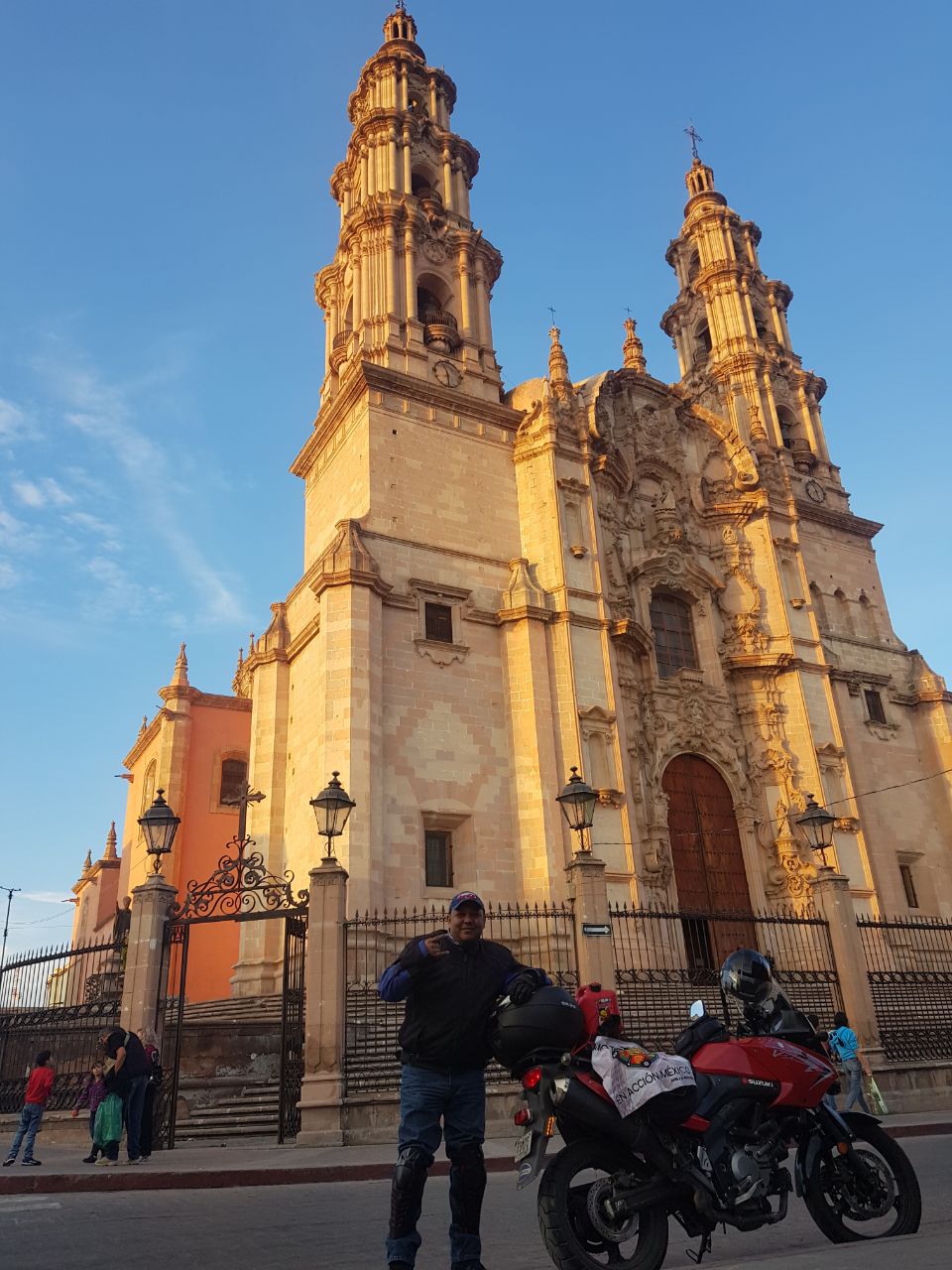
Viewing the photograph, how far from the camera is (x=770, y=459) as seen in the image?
94.5 feet

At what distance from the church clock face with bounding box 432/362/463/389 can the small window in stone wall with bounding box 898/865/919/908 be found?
1684 cm

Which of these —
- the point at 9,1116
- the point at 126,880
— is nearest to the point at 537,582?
the point at 9,1116

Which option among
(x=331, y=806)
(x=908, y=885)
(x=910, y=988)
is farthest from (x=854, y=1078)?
(x=908, y=885)

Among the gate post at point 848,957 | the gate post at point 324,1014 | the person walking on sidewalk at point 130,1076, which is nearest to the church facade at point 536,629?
the gate post at point 848,957

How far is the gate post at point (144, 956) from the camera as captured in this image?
12.3 meters

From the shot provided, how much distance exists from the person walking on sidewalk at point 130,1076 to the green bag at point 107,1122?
175 millimetres

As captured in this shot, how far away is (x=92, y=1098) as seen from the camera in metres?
11.2

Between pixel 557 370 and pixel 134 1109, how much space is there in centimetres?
1971

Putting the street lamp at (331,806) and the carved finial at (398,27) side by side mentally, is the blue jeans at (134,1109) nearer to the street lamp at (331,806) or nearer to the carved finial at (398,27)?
the street lamp at (331,806)

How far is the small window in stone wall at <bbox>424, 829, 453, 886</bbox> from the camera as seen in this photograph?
18594 mm

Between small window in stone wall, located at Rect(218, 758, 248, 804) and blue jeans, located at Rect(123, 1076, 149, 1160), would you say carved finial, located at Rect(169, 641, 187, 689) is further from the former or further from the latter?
blue jeans, located at Rect(123, 1076, 149, 1160)

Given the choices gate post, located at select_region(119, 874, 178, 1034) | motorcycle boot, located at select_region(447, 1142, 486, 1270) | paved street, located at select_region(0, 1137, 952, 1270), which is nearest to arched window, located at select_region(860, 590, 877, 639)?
gate post, located at select_region(119, 874, 178, 1034)

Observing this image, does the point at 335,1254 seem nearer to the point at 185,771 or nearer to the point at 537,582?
the point at 537,582

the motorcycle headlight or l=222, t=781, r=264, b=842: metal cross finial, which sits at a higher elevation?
l=222, t=781, r=264, b=842: metal cross finial
